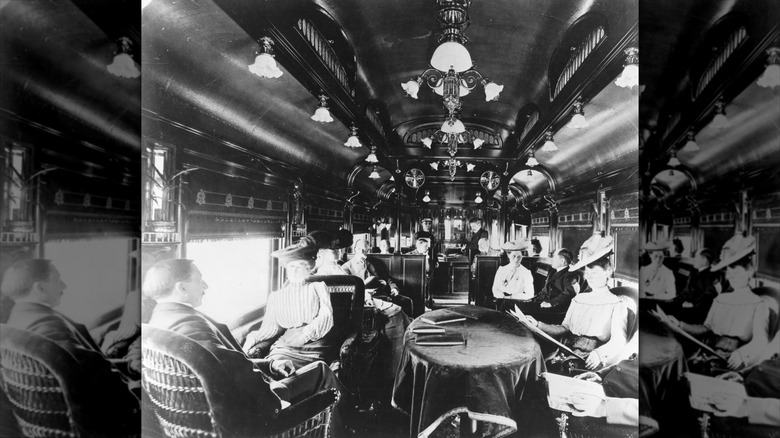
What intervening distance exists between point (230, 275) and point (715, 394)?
272 centimetres

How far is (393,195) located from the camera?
6.72 ft

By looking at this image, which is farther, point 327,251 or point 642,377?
point 327,251

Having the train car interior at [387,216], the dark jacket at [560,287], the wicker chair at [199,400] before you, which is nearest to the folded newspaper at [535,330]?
the train car interior at [387,216]

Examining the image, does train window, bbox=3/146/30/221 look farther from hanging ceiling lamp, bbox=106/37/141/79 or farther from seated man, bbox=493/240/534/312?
seated man, bbox=493/240/534/312

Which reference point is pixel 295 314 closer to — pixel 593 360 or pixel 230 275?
pixel 230 275

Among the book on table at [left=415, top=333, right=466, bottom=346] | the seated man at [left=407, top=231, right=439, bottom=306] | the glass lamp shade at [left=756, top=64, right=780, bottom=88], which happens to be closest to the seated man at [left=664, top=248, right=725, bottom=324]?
the glass lamp shade at [left=756, top=64, right=780, bottom=88]

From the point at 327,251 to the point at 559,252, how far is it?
1.36m

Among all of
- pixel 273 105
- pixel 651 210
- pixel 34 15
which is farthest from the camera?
pixel 273 105

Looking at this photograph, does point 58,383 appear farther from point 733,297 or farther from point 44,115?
point 733,297

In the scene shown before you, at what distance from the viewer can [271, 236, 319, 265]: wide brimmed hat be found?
2000 millimetres

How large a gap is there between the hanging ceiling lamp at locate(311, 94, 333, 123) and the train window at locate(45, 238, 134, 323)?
1270mm

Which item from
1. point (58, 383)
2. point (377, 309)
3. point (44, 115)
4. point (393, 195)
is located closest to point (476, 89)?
point (393, 195)

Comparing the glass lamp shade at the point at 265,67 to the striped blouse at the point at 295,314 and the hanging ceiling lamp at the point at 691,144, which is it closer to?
the striped blouse at the point at 295,314

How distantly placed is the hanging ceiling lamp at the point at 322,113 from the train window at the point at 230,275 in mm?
818
